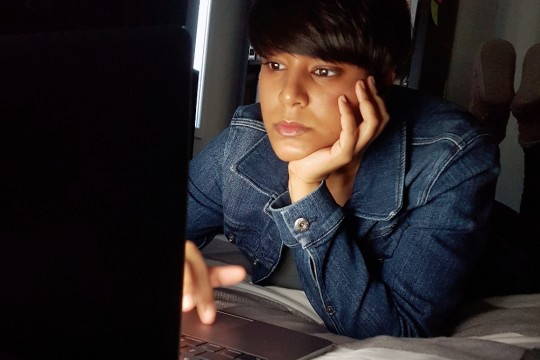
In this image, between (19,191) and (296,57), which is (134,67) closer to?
(19,191)

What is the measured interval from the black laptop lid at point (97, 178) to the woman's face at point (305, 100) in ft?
1.92

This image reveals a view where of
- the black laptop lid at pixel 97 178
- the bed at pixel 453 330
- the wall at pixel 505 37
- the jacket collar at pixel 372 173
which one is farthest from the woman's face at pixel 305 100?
the wall at pixel 505 37

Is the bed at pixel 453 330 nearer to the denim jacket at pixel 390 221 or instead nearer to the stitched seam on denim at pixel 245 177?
the denim jacket at pixel 390 221

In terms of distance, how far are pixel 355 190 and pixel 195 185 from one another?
35 centimetres

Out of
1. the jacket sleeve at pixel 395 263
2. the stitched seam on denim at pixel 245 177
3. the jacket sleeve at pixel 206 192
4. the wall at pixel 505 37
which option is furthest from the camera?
the wall at pixel 505 37

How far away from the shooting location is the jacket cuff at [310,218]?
86 cm

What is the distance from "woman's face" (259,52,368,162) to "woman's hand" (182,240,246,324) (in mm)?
258

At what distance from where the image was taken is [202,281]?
0.68 m

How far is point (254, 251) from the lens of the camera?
1.10 m

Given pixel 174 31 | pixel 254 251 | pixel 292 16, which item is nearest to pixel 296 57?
pixel 292 16

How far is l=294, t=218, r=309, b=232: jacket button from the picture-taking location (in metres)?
0.87

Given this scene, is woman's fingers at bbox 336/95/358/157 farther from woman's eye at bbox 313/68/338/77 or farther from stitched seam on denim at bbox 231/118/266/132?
stitched seam on denim at bbox 231/118/266/132

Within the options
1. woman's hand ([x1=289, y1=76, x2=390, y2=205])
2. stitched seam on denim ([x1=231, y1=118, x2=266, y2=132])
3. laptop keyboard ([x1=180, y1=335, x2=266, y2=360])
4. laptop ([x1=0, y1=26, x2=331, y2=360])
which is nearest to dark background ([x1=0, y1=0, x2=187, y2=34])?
stitched seam on denim ([x1=231, y1=118, x2=266, y2=132])

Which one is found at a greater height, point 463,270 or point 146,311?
point 146,311
